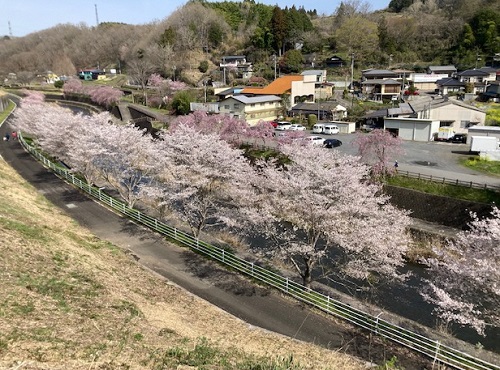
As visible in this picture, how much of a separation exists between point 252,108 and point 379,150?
25.0m

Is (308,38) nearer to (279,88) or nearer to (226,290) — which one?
(279,88)

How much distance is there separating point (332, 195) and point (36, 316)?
1011 cm

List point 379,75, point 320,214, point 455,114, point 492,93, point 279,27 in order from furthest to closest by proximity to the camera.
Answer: point 279,27 < point 379,75 < point 492,93 < point 455,114 < point 320,214

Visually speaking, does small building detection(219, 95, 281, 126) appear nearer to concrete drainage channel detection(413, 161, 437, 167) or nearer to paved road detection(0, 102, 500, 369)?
concrete drainage channel detection(413, 161, 437, 167)

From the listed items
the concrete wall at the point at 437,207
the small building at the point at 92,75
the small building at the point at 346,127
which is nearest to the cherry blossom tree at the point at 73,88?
the small building at the point at 92,75

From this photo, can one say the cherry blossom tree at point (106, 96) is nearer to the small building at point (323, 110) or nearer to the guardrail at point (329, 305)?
the small building at point (323, 110)

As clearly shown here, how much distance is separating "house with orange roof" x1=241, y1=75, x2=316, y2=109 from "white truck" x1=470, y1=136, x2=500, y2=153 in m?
27.1

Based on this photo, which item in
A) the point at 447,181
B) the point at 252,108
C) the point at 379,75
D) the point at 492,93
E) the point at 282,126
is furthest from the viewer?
the point at 379,75

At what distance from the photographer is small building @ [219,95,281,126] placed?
1901 inches

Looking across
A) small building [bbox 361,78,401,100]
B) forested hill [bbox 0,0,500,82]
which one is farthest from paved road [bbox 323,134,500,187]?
forested hill [bbox 0,0,500,82]

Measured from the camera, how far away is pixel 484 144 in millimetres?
29719

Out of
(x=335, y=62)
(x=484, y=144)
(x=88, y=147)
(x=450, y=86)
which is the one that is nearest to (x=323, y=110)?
(x=484, y=144)

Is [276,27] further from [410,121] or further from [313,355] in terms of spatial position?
[313,355]

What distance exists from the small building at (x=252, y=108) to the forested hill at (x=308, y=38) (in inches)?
1024
